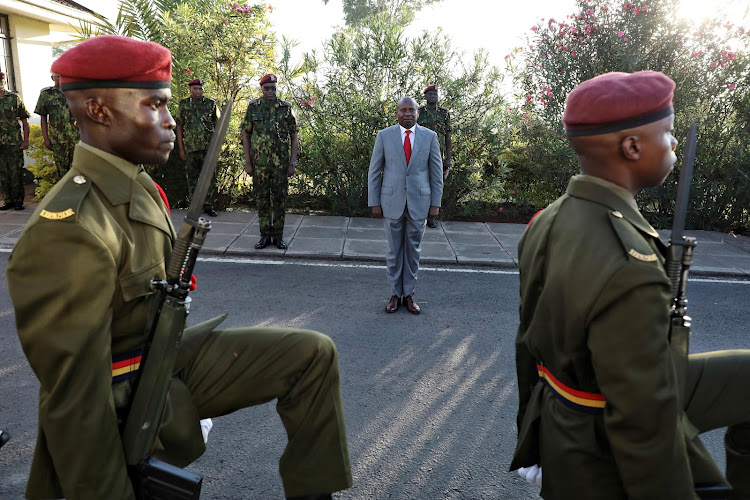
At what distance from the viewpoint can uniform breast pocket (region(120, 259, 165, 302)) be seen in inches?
70.7

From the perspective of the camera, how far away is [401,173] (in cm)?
548

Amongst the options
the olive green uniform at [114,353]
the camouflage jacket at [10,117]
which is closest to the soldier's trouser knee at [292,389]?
the olive green uniform at [114,353]

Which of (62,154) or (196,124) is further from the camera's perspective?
(62,154)

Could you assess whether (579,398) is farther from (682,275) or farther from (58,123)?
(58,123)

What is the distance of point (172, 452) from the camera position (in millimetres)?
2021

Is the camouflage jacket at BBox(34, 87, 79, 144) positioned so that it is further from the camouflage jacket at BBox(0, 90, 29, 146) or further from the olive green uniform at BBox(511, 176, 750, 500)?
the olive green uniform at BBox(511, 176, 750, 500)

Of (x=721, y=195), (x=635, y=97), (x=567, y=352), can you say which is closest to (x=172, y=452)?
(x=567, y=352)

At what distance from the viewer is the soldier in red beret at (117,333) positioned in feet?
5.40

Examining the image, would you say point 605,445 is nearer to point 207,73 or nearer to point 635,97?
point 635,97

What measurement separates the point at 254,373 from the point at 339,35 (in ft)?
29.3

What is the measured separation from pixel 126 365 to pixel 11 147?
9706mm

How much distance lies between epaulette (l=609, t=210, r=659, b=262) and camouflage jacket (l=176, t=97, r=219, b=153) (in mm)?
8503

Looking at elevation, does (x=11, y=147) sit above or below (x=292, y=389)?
above

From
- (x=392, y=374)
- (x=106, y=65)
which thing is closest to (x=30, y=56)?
(x=392, y=374)
